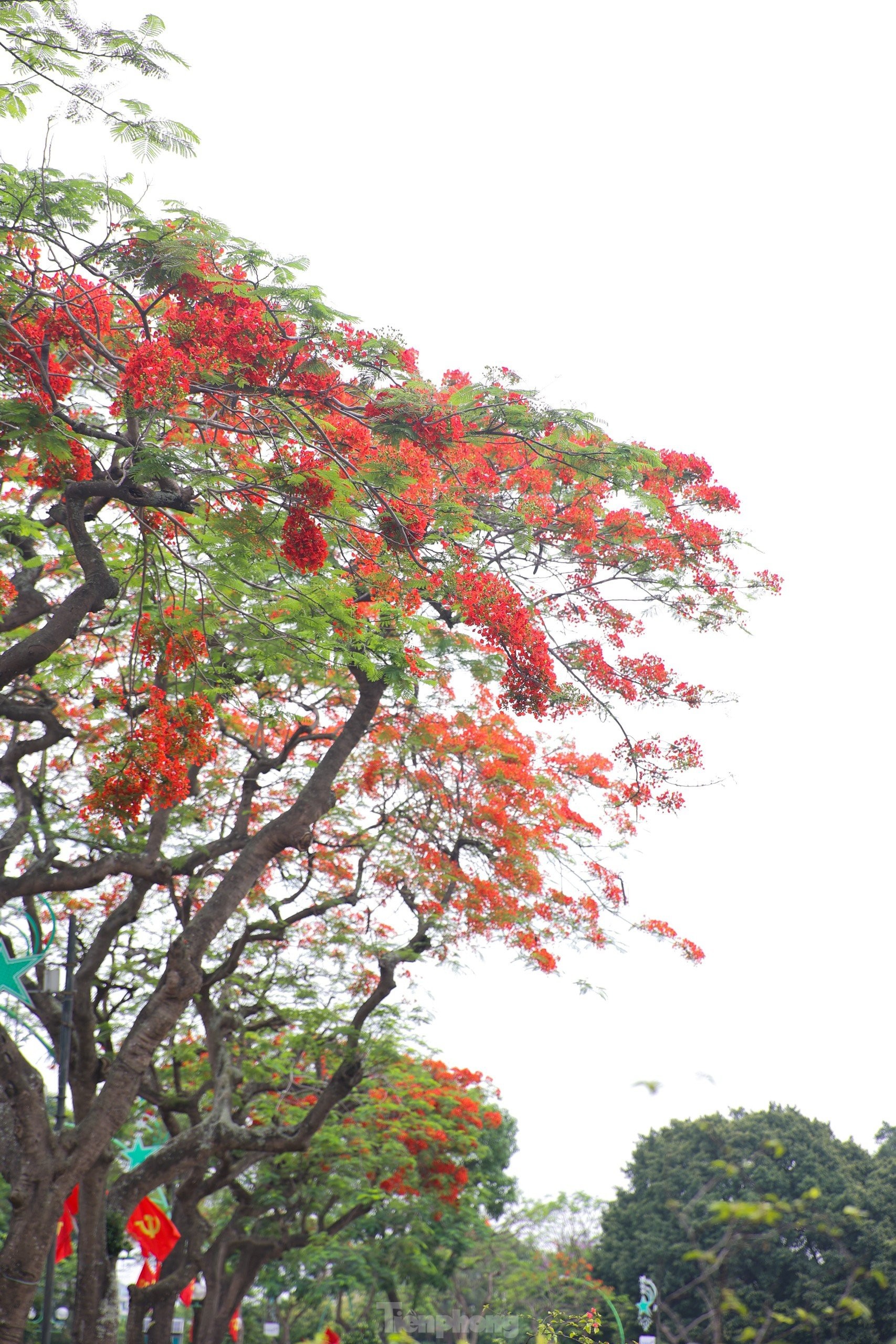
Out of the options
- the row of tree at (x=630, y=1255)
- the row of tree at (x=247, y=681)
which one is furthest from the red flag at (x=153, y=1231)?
the row of tree at (x=630, y=1255)

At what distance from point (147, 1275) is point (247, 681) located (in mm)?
9331

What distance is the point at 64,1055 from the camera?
1063 centimetres

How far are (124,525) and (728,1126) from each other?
19607 millimetres

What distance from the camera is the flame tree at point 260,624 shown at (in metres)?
6.34

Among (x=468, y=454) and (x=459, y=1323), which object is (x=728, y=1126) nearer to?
(x=459, y=1323)

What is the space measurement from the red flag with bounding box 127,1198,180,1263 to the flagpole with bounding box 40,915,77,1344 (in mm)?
2303

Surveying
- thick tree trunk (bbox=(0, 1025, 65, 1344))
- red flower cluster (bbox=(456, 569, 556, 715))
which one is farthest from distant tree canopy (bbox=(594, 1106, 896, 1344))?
red flower cluster (bbox=(456, 569, 556, 715))

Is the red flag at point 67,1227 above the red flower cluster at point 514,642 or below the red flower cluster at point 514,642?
Result: below

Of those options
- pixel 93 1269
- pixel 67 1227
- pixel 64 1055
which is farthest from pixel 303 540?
pixel 67 1227

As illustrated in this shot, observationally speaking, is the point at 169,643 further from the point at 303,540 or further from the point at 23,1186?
the point at 23,1186

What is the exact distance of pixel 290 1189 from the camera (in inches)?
614

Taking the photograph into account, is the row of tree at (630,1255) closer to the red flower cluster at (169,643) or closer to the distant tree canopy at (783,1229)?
the distant tree canopy at (783,1229)

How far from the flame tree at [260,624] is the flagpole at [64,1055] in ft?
0.62

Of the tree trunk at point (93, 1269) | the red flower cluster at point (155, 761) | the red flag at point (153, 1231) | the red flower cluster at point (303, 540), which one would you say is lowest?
the tree trunk at point (93, 1269)
